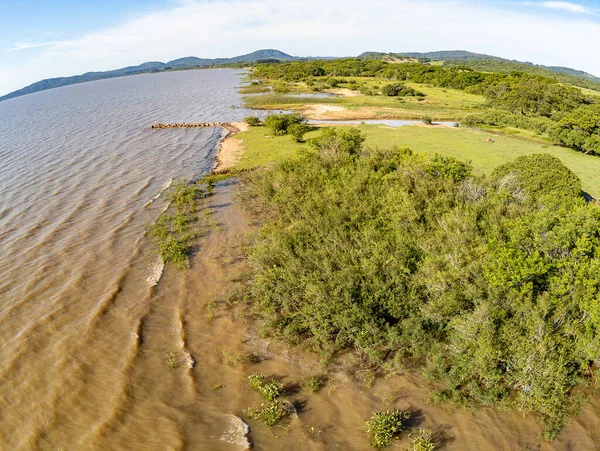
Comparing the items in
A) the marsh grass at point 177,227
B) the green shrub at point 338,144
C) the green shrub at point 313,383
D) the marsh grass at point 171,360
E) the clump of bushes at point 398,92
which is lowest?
the clump of bushes at point 398,92

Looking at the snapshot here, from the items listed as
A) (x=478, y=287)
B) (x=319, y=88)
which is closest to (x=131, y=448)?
(x=478, y=287)

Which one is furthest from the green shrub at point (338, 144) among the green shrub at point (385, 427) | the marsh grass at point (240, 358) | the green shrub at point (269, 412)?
the green shrub at point (385, 427)

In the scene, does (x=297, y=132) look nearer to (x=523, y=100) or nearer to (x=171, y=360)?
(x=171, y=360)

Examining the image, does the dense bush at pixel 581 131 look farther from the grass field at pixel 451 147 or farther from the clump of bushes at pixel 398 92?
the clump of bushes at pixel 398 92

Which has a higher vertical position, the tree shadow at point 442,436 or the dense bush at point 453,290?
the dense bush at point 453,290

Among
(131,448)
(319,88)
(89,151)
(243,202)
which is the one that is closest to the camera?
(131,448)

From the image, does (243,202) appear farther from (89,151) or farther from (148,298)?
(89,151)

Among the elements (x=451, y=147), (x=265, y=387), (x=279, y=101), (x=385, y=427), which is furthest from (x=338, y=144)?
(x=279, y=101)
